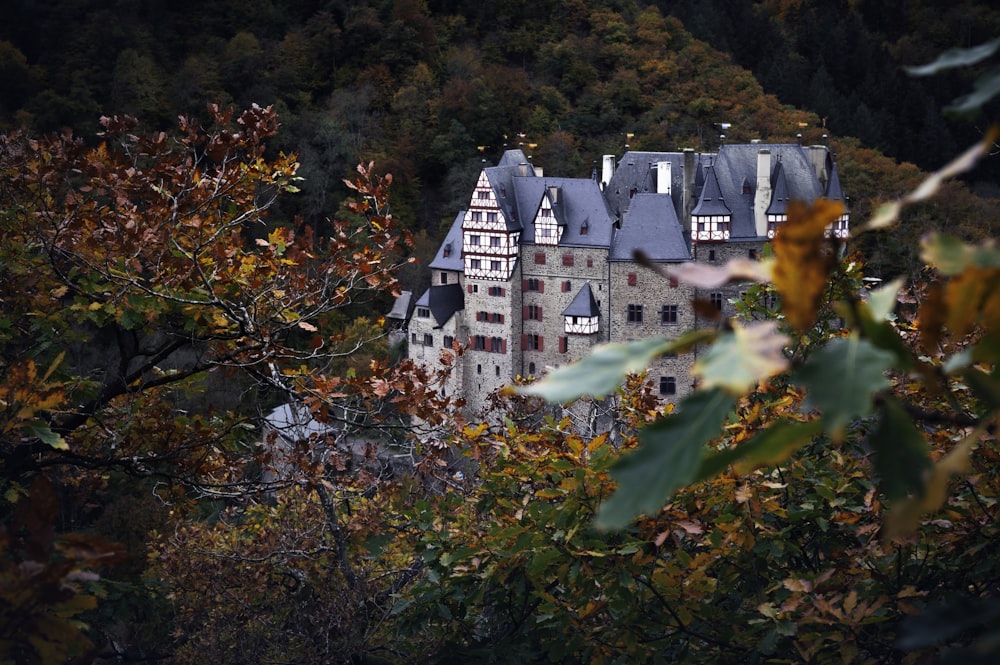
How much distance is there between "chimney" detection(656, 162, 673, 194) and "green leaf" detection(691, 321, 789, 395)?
37.5m

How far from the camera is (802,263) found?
1346mm

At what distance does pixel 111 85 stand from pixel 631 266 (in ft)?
85.1

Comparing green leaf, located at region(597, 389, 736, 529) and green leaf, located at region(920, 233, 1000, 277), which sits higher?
green leaf, located at region(920, 233, 1000, 277)

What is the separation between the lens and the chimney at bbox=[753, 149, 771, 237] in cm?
3828

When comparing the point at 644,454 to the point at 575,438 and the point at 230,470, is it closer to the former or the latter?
the point at 575,438

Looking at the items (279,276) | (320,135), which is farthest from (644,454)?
(320,135)

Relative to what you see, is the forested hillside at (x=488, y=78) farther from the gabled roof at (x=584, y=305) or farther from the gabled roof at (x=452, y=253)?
the gabled roof at (x=584, y=305)

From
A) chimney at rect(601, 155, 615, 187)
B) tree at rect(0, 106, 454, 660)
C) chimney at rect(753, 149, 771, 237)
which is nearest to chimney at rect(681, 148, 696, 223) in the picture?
chimney at rect(753, 149, 771, 237)

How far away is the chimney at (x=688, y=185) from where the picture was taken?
38.0 m

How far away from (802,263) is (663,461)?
29 centimetres

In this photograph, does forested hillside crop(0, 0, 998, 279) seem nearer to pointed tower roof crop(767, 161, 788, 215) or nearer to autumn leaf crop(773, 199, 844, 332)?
pointed tower roof crop(767, 161, 788, 215)

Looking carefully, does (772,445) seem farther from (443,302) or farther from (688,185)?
(443,302)

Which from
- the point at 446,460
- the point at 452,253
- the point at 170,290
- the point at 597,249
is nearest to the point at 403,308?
the point at 452,253

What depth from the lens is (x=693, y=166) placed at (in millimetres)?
38250
